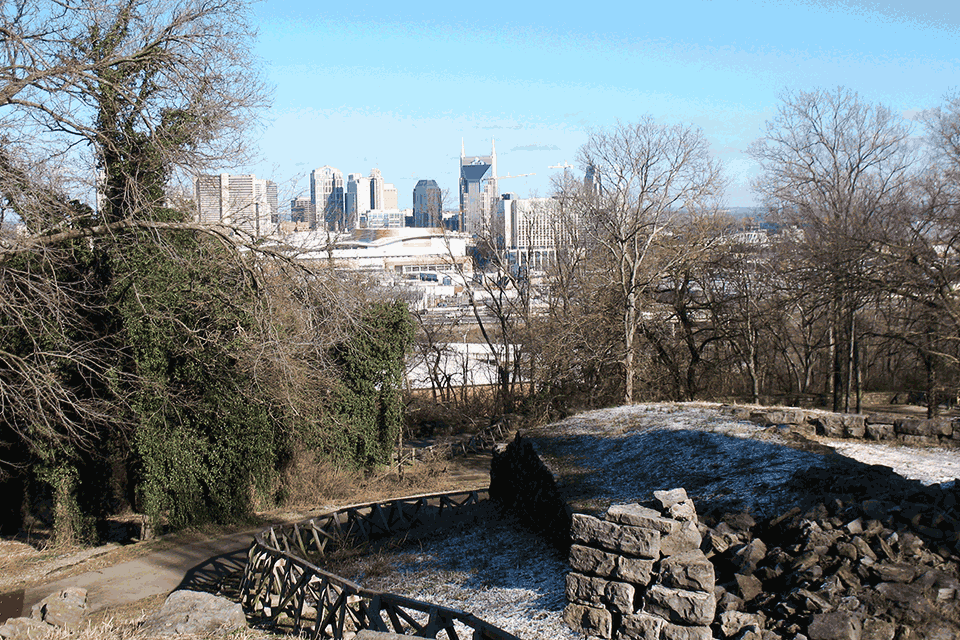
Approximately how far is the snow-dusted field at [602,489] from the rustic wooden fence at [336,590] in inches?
29.9

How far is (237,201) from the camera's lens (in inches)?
637

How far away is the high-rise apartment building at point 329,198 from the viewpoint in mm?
27822

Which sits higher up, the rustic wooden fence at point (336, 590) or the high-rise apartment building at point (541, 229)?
the high-rise apartment building at point (541, 229)

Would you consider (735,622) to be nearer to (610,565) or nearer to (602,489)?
(610,565)

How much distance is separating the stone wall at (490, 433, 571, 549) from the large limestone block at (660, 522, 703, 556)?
3379mm

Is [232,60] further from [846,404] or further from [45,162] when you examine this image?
[846,404]

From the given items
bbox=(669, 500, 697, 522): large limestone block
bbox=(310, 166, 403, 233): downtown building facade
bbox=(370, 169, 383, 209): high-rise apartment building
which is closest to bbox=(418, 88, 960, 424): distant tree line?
bbox=(669, 500, 697, 522): large limestone block

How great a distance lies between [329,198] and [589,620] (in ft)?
98.1

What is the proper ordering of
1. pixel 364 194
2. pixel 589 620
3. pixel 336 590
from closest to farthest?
1. pixel 589 620
2. pixel 336 590
3. pixel 364 194

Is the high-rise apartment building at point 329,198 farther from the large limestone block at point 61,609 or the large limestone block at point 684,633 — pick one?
the large limestone block at point 684,633

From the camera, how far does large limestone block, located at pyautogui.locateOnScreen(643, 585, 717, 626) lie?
276 inches

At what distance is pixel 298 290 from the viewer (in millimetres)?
14031

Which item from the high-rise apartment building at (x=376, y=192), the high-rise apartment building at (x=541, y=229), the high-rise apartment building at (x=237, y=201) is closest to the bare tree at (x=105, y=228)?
the high-rise apartment building at (x=237, y=201)

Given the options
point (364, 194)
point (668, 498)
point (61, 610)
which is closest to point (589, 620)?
point (668, 498)
